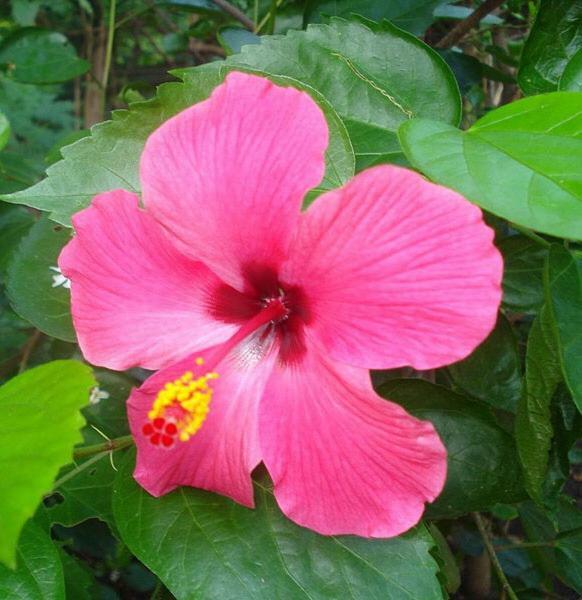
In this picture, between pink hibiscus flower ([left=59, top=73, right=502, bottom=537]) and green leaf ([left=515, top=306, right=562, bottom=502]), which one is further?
green leaf ([left=515, top=306, right=562, bottom=502])

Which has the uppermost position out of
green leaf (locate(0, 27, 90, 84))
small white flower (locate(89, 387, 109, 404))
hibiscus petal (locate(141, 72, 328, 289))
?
hibiscus petal (locate(141, 72, 328, 289))

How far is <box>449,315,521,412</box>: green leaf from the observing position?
39.0 inches

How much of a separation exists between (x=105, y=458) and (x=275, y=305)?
15.7 inches

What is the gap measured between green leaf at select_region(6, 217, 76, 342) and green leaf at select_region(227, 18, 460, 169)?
38 centimetres

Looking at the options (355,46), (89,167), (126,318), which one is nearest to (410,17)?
(355,46)

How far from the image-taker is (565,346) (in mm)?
735

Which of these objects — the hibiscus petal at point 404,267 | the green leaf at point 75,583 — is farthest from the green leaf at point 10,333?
the hibiscus petal at point 404,267

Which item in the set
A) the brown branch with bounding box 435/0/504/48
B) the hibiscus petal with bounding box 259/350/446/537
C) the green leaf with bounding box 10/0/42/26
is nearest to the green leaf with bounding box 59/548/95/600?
the hibiscus petal with bounding box 259/350/446/537

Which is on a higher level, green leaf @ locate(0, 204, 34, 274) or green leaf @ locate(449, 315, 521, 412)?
green leaf @ locate(449, 315, 521, 412)

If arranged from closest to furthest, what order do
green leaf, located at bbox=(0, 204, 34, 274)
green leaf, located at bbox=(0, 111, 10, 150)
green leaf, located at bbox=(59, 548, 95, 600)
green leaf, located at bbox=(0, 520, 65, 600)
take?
1. green leaf, located at bbox=(0, 520, 65, 600)
2. green leaf, located at bbox=(0, 111, 10, 150)
3. green leaf, located at bbox=(59, 548, 95, 600)
4. green leaf, located at bbox=(0, 204, 34, 274)

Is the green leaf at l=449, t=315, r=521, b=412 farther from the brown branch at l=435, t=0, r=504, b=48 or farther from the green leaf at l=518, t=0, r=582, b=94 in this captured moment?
the brown branch at l=435, t=0, r=504, b=48

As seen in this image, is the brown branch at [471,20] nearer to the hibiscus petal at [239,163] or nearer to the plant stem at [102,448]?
the hibiscus petal at [239,163]

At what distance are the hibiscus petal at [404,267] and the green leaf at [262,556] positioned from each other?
0.21m

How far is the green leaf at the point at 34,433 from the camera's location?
1.76 feet
